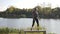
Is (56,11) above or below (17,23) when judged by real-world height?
above

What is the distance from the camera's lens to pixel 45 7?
2.09m

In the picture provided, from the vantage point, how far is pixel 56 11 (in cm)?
210

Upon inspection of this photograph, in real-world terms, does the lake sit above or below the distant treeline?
below

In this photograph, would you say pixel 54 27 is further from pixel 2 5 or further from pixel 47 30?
pixel 2 5

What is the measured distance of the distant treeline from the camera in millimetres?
2096

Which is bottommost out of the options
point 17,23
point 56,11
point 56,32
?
point 56,32

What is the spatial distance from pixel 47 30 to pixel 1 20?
33.4 inches

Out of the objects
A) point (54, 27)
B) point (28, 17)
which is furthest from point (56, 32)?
point (28, 17)

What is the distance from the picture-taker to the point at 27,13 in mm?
2109

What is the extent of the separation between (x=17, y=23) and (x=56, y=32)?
0.72m

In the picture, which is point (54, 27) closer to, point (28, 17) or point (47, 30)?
point (47, 30)

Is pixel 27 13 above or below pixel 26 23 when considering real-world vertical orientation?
above

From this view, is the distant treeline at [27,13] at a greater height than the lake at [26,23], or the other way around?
the distant treeline at [27,13]

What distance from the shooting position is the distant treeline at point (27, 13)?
210 centimetres
